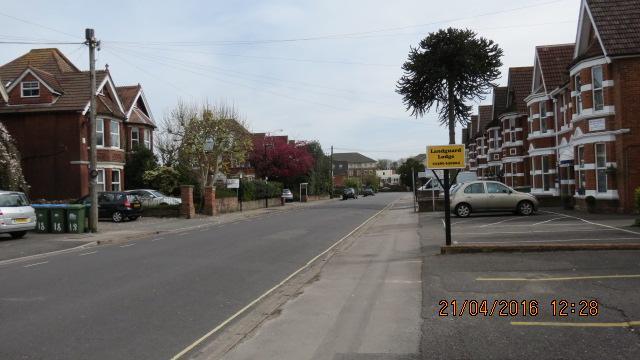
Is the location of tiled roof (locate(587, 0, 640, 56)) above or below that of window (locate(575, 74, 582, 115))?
above

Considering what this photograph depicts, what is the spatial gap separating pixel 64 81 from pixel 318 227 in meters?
21.5

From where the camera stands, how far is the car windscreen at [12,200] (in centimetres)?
1966

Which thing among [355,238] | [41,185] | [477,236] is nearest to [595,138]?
[477,236]

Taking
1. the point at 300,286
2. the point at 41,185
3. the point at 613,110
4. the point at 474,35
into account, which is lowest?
the point at 300,286

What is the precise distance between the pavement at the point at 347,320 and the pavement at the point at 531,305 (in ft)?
0.92

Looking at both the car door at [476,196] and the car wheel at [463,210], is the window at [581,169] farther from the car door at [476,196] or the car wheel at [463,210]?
the car wheel at [463,210]

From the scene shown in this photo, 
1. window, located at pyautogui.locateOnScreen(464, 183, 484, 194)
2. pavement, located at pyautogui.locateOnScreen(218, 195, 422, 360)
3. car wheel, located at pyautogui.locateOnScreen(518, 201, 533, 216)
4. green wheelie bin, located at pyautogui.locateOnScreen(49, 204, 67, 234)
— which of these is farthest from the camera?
window, located at pyautogui.locateOnScreen(464, 183, 484, 194)

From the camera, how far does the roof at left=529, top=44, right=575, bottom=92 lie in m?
31.3

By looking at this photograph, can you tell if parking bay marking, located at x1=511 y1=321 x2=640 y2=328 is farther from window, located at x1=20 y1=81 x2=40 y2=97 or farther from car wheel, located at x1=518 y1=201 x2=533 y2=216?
window, located at x1=20 y1=81 x2=40 y2=97

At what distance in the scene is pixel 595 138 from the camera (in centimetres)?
2255

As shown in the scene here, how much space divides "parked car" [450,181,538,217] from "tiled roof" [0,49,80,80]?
2720cm

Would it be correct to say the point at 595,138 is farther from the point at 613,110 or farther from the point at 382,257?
the point at 382,257

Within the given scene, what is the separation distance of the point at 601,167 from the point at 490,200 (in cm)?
459

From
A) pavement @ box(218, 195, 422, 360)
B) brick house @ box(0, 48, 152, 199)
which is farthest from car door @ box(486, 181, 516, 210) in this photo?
brick house @ box(0, 48, 152, 199)
